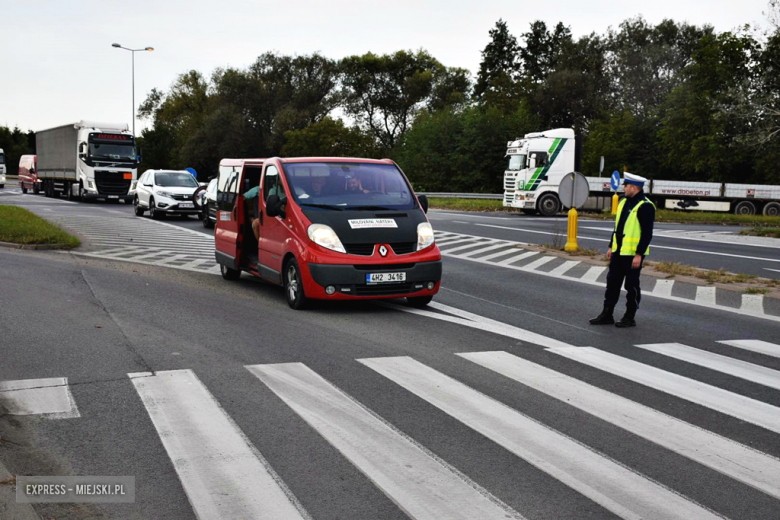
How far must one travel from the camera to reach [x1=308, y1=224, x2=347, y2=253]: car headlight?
9750 mm

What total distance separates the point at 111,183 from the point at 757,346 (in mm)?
36583

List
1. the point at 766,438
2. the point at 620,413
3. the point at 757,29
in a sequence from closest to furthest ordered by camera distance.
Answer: the point at 766,438 < the point at 620,413 < the point at 757,29

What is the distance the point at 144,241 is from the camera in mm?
19969

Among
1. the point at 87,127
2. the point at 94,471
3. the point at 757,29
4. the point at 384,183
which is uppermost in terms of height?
the point at 757,29

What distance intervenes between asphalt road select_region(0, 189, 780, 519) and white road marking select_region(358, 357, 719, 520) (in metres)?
0.02

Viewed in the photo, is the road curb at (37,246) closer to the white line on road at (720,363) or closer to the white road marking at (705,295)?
the white road marking at (705,295)

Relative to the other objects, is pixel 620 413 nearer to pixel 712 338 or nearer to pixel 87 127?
pixel 712 338

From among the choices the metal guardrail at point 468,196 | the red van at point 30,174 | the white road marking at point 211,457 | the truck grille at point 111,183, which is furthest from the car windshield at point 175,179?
the white road marking at point 211,457

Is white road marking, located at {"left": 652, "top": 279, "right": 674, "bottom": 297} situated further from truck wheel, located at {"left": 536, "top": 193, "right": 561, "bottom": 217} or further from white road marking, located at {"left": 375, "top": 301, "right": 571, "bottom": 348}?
truck wheel, located at {"left": 536, "top": 193, "right": 561, "bottom": 217}

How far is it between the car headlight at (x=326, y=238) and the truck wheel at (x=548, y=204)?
90.9ft

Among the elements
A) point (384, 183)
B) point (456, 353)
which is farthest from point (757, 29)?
point (456, 353)

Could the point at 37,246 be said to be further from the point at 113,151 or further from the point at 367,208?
the point at 113,151

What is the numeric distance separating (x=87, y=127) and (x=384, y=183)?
32660 millimetres

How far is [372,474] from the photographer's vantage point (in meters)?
4.50
